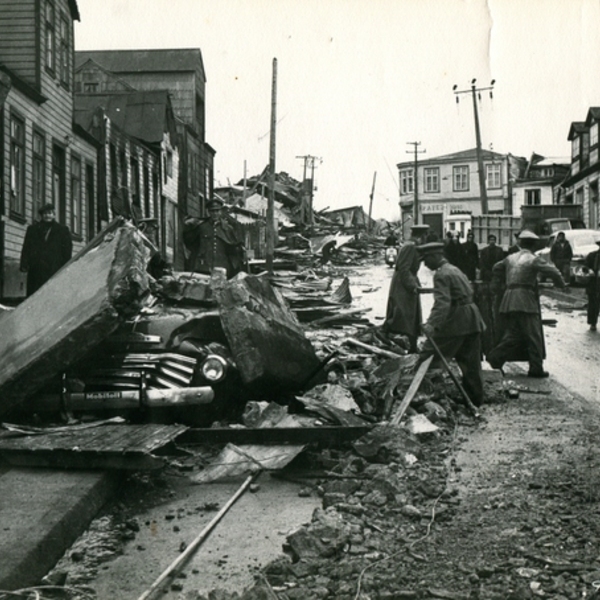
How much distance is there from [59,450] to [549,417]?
465 cm

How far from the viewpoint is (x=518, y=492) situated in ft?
18.5

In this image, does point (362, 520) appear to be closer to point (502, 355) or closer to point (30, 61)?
point (502, 355)

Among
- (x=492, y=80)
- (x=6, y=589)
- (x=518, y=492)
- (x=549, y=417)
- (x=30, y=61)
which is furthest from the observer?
(x=492, y=80)

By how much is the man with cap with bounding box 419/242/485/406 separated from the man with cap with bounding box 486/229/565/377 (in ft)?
6.98

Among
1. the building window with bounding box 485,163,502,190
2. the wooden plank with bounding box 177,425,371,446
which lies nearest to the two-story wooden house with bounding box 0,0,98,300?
the wooden plank with bounding box 177,425,371,446

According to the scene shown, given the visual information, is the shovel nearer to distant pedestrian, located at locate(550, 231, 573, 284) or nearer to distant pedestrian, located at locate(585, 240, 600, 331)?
distant pedestrian, located at locate(585, 240, 600, 331)

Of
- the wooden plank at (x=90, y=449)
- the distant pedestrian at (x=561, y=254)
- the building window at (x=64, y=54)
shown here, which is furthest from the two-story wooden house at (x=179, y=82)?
the wooden plank at (x=90, y=449)

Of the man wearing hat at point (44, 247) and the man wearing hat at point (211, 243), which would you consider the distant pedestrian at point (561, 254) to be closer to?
the man wearing hat at point (211, 243)

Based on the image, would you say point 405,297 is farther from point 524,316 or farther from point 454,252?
point 454,252

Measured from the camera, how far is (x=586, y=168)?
152ft

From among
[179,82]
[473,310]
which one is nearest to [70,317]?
[473,310]

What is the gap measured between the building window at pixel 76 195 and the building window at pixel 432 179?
6393 centimetres

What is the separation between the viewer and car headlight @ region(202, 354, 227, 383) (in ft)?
24.3

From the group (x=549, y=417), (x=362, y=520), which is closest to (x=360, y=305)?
(x=549, y=417)
